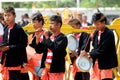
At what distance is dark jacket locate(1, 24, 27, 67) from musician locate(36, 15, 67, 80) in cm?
26

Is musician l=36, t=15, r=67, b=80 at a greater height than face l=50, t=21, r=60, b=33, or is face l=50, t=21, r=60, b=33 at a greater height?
face l=50, t=21, r=60, b=33

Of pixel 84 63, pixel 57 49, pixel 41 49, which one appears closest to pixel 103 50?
pixel 84 63

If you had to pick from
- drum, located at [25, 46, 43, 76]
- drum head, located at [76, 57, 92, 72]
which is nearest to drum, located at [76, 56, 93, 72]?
drum head, located at [76, 57, 92, 72]

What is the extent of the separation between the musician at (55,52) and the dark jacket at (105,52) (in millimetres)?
514

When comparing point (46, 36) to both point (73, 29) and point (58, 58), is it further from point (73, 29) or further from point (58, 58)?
point (73, 29)

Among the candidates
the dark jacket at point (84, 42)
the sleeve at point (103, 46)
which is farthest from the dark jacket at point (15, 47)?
the dark jacket at point (84, 42)

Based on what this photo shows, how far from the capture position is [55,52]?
28.1ft

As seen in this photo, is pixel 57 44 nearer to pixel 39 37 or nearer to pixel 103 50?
pixel 39 37

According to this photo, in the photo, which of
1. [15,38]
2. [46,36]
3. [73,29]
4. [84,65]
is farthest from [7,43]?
[73,29]

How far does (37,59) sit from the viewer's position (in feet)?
30.7

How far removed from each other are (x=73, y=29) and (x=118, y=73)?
1.23 meters

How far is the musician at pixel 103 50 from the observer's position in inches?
340

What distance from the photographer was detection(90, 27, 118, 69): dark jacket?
28.3 ft

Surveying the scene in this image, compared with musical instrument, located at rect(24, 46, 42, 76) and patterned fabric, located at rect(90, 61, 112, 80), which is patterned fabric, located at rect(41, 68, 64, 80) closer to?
musical instrument, located at rect(24, 46, 42, 76)
